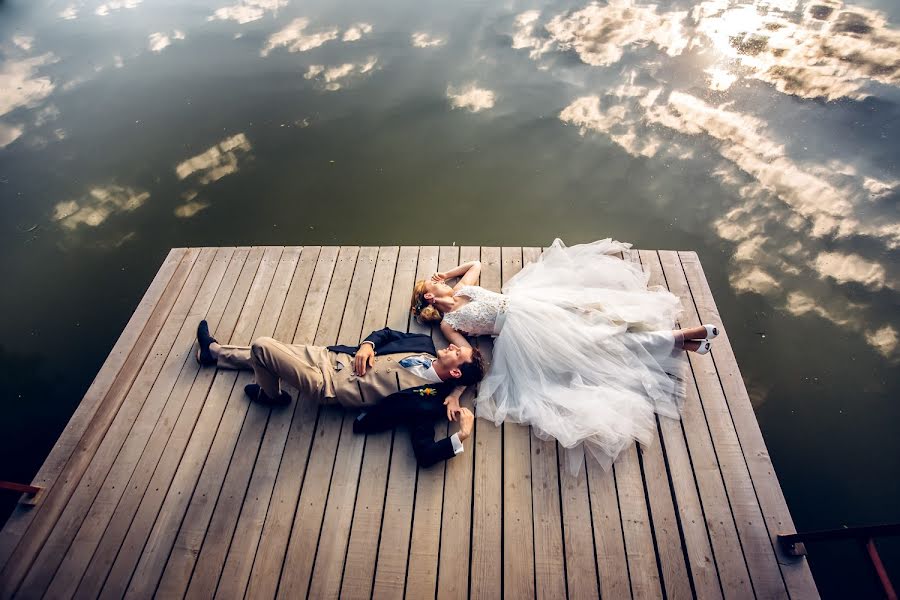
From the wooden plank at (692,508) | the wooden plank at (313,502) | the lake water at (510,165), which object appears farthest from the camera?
the lake water at (510,165)

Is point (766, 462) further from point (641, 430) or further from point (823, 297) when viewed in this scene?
point (823, 297)

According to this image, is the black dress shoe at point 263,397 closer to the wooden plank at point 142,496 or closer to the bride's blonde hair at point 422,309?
the wooden plank at point 142,496

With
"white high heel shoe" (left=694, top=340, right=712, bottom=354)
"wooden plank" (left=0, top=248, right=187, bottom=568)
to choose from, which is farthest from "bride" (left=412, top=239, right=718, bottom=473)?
"wooden plank" (left=0, top=248, right=187, bottom=568)

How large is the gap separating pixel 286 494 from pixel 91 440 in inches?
60.6

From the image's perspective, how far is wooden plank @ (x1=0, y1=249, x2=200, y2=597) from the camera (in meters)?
3.00

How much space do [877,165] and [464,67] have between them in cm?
547

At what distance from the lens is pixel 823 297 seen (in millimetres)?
4781

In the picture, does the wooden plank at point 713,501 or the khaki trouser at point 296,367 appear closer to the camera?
the wooden plank at point 713,501

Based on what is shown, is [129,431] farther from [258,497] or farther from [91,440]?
[258,497]

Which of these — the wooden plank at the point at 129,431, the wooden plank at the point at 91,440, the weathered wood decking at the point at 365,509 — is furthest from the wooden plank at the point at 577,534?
the wooden plank at the point at 91,440

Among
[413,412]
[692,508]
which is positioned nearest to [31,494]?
[413,412]

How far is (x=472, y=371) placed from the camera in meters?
3.38

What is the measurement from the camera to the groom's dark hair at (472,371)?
133 inches

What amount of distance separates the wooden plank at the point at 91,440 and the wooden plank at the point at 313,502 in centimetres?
141
